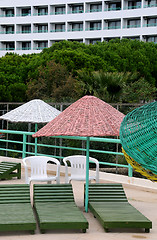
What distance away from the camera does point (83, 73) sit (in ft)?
80.3

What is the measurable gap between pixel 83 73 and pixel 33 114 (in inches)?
529

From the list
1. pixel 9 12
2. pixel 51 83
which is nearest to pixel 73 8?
pixel 9 12

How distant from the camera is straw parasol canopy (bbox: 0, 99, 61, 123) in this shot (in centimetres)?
1122

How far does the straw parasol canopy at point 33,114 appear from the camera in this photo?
11219 millimetres

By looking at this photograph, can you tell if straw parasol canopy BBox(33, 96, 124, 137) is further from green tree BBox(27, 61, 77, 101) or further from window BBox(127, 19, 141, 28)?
window BBox(127, 19, 141, 28)

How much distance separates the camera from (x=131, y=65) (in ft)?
152

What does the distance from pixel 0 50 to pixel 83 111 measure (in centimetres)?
6577

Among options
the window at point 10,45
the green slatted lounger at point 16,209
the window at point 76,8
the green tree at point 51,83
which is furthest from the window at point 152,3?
the green slatted lounger at point 16,209

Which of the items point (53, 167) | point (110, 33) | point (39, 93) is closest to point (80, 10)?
point (110, 33)

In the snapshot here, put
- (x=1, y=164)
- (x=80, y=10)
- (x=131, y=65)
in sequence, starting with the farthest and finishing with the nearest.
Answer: (x=80, y=10) → (x=131, y=65) → (x=1, y=164)

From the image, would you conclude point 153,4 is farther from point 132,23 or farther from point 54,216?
point 54,216

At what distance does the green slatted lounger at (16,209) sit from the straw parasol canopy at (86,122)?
48.5 inches

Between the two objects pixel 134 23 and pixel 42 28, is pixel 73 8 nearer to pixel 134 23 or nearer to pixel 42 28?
pixel 42 28

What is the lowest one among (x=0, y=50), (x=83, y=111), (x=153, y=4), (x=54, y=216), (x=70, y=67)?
(x=54, y=216)
